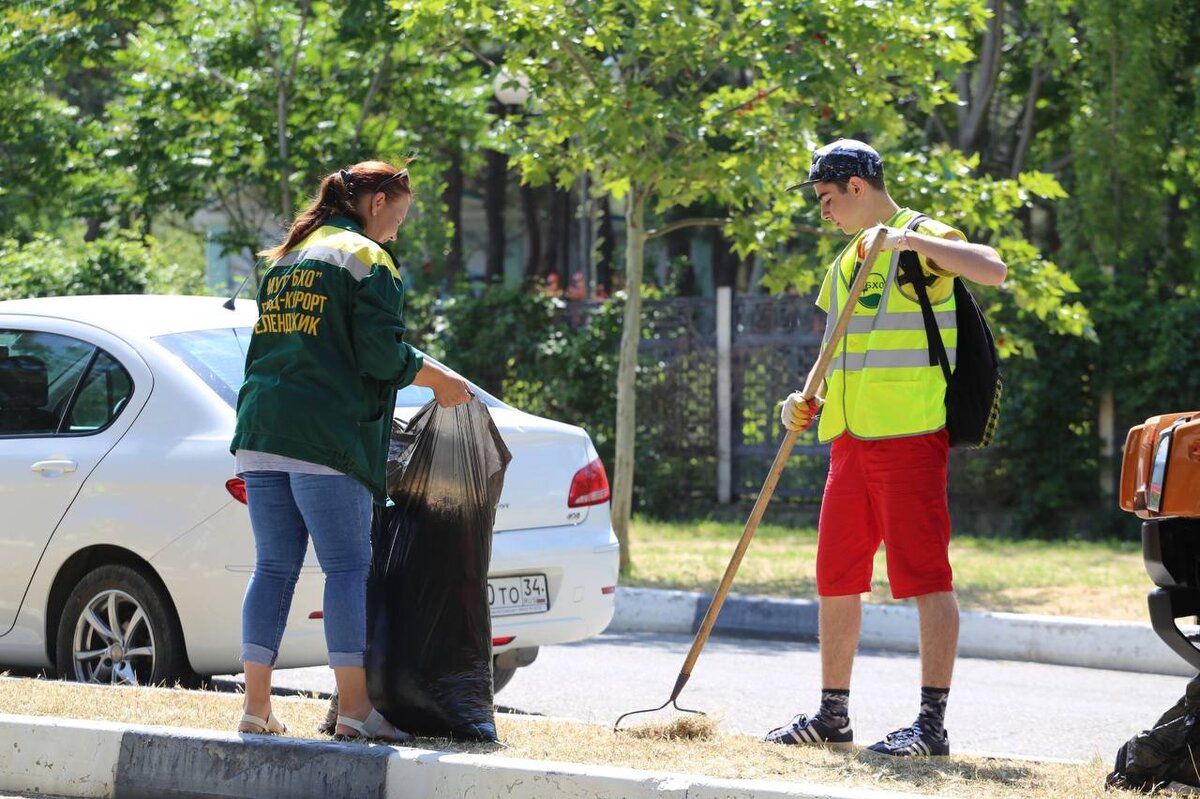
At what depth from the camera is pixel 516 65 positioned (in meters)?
10.5

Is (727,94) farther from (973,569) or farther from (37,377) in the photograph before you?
(37,377)

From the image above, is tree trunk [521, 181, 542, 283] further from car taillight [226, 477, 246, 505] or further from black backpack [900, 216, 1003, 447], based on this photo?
black backpack [900, 216, 1003, 447]

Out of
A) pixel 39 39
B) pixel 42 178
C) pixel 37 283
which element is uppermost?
pixel 39 39

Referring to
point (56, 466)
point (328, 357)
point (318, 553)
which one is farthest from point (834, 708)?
point (56, 466)

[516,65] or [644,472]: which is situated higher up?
[516,65]

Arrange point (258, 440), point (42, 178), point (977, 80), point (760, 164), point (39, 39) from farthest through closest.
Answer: point (977, 80) < point (42, 178) < point (39, 39) < point (760, 164) < point (258, 440)

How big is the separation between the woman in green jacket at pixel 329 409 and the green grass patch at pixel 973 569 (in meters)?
5.28

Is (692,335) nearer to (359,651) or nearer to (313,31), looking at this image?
(313,31)

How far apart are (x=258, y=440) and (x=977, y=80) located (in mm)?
16735

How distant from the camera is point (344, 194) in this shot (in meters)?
5.00

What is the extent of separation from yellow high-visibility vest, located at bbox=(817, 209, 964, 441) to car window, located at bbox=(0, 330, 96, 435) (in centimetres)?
300

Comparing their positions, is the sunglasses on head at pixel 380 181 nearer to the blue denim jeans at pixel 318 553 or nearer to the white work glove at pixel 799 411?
the blue denim jeans at pixel 318 553

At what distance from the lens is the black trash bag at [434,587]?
16.4ft

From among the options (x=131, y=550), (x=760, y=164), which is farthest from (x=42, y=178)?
(x=131, y=550)
